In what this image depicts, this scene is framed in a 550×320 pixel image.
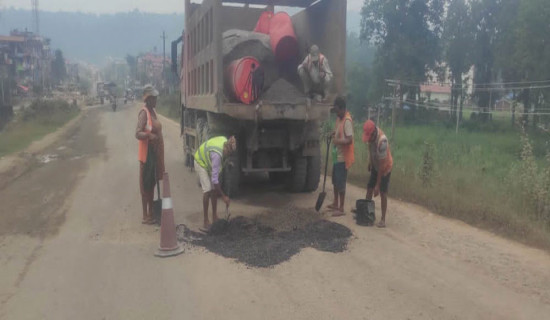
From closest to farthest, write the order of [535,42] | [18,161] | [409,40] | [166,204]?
[166,204] < [18,161] < [535,42] < [409,40]

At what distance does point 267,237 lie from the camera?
19.5ft

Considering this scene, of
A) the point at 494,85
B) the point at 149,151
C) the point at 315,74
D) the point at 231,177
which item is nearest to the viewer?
the point at 149,151

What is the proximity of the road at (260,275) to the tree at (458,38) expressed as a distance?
3757 cm

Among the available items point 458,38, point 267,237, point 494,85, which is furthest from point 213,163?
point 458,38

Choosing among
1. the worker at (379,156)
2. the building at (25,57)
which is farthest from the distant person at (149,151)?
the building at (25,57)

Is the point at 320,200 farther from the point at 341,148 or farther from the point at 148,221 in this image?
the point at 148,221

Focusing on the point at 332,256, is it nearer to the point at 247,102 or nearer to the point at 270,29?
the point at 247,102

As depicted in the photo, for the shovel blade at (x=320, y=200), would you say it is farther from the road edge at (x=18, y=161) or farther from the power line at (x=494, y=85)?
the power line at (x=494, y=85)

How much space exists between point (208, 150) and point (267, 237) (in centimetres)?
129

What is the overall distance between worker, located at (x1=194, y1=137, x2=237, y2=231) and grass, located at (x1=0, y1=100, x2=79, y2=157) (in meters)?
10.4

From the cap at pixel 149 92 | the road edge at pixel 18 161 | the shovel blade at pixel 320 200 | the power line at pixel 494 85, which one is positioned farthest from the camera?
the power line at pixel 494 85

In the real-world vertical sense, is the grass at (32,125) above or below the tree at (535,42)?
below

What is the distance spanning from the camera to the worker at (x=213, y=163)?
601 cm

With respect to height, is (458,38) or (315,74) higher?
(458,38)
